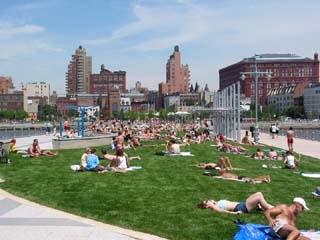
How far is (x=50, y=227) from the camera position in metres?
Result: 8.91

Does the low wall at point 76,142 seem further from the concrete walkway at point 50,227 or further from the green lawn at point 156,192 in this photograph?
the concrete walkway at point 50,227

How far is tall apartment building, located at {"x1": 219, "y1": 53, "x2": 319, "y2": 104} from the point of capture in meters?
152

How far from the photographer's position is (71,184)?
44.2 ft

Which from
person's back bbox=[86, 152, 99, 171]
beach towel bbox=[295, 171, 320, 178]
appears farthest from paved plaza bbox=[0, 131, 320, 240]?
beach towel bbox=[295, 171, 320, 178]

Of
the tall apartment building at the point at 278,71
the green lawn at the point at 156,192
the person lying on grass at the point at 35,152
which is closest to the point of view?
the green lawn at the point at 156,192

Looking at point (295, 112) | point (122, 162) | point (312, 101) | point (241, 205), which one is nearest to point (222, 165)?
point (122, 162)

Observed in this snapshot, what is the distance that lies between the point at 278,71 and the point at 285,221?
15325 centimetres

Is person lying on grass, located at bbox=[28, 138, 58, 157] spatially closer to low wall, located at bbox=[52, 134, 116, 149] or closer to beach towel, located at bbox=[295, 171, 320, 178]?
low wall, located at bbox=[52, 134, 116, 149]

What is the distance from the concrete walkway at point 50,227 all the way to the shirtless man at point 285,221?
1.98 metres

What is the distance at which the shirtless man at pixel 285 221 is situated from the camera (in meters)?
7.30

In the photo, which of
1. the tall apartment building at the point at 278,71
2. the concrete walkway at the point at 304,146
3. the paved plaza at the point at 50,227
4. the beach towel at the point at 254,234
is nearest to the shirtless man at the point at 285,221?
the beach towel at the point at 254,234

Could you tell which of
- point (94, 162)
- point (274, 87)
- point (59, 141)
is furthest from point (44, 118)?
point (94, 162)

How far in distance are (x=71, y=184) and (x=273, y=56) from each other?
157966mm

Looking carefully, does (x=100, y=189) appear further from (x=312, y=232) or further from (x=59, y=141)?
(x=59, y=141)
